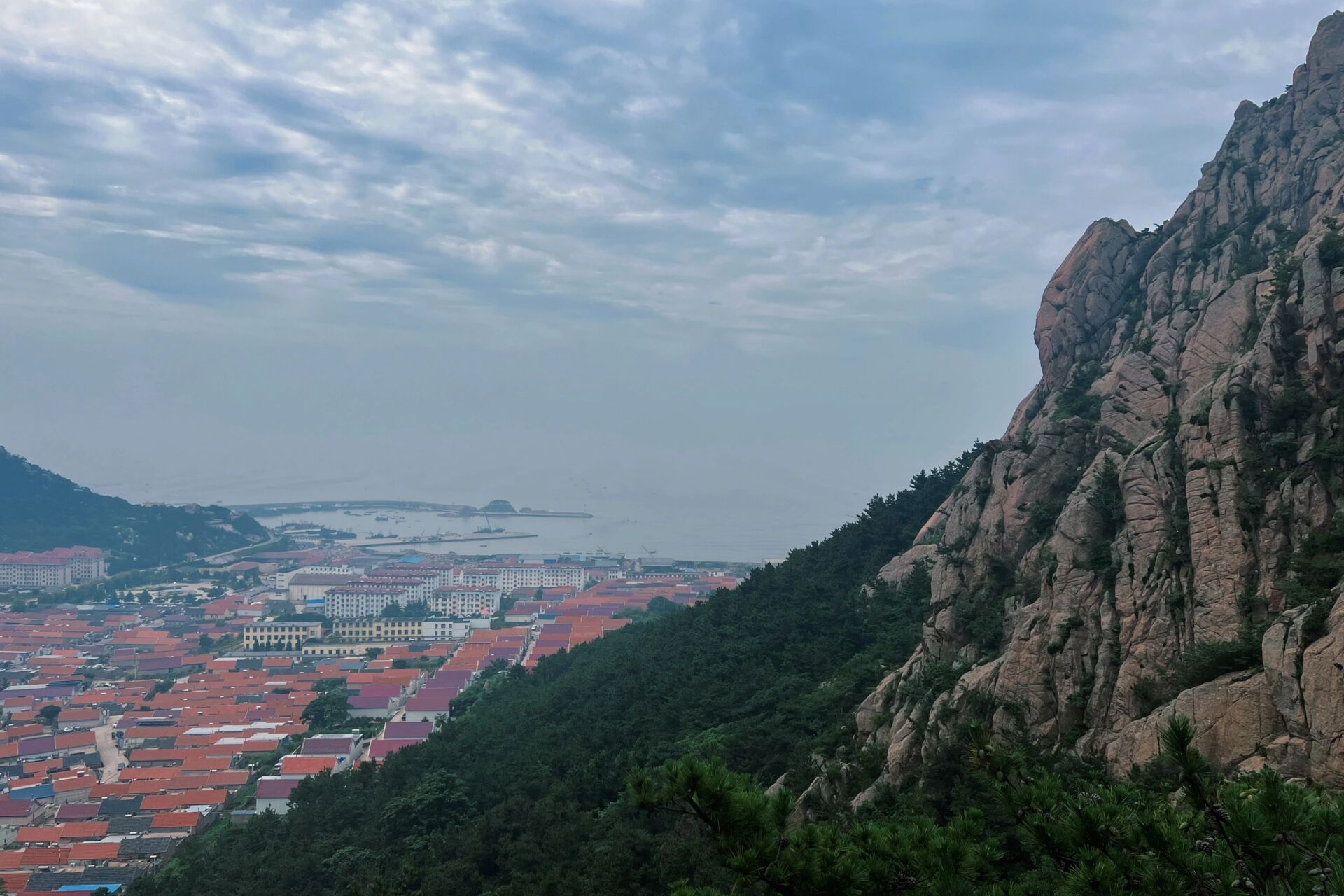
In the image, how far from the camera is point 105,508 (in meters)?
84.2

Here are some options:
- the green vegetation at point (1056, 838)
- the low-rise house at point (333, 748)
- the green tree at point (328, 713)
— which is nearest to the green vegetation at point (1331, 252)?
the green vegetation at point (1056, 838)

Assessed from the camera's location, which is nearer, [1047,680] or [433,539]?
[1047,680]

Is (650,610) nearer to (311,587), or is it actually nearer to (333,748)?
(333,748)

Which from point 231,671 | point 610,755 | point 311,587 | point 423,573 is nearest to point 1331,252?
point 610,755

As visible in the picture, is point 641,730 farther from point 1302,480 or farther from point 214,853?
point 1302,480

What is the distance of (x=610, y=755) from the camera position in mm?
16594

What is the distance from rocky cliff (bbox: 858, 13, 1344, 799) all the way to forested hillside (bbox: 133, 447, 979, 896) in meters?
2.09

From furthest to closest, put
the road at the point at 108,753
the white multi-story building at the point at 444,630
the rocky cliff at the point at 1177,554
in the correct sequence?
1. the white multi-story building at the point at 444,630
2. the road at the point at 108,753
3. the rocky cliff at the point at 1177,554

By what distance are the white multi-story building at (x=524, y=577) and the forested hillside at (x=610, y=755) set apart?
4521cm

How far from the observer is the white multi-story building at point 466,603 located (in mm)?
59531

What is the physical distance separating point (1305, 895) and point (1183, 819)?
71cm

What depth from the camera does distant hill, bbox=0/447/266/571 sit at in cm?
7769

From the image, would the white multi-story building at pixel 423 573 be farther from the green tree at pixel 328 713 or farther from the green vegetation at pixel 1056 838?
the green vegetation at pixel 1056 838

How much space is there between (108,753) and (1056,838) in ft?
112
